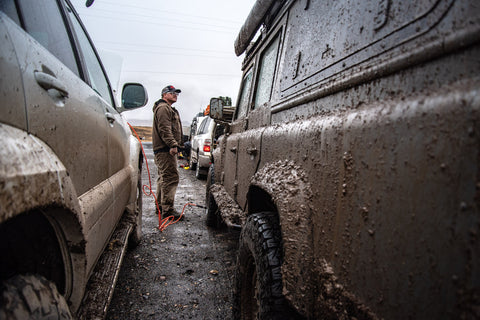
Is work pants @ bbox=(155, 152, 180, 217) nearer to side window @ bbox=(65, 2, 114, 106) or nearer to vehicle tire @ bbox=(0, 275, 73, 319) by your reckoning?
side window @ bbox=(65, 2, 114, 106)

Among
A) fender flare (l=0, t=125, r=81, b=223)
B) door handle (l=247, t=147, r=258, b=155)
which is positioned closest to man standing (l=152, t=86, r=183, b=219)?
door handle (l=247, t=147, r=258, b=155)

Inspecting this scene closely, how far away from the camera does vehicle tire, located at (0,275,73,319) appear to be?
675 millimetres

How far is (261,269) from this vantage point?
1300 mm

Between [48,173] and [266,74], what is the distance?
1.88 meters

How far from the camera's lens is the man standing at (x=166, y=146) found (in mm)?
4094

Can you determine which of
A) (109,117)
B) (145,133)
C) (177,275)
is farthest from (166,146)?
(145,133)

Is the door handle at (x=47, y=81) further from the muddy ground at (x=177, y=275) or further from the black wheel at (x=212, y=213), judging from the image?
the black wheel at (x=212, y=213)

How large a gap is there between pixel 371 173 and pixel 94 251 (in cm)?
120

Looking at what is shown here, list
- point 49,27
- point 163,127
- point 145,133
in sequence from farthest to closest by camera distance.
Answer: point 145,133 → point 163,127 → point 49,27

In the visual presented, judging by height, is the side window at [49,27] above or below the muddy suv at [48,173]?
above

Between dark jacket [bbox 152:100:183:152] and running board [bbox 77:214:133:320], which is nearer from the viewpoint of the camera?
running board [bbox 77:214:133:320]

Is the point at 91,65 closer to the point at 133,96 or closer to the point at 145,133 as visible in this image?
the point at 133,96

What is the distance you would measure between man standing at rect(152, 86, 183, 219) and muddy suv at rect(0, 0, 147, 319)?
2.54 meters

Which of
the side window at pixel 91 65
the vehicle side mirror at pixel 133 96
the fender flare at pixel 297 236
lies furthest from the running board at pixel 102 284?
the vehicle side mirror at pixel 133 96
